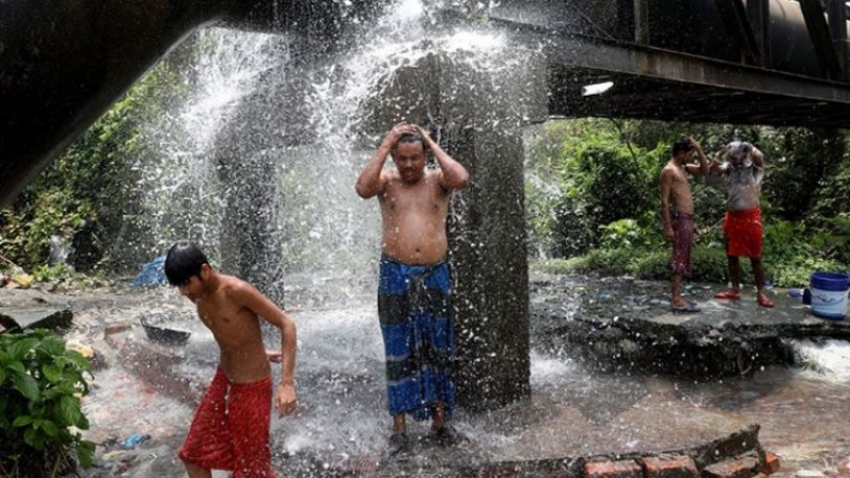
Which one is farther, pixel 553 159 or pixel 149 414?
pixel 553 159

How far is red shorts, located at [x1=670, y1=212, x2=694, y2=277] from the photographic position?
19.9 feet

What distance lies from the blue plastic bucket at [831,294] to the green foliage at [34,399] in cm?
589

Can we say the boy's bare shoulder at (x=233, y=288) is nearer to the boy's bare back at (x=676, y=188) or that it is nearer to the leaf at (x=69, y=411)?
the leaf at (x=69, y=411)

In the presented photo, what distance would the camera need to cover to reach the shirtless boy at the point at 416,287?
3346mm

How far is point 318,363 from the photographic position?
504cm

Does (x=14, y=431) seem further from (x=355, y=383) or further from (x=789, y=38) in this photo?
(x=789, y=38)

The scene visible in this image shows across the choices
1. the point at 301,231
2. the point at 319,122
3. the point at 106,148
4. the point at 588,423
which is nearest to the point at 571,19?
the point at 319,122

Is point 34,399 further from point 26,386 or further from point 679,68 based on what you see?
point 679,68

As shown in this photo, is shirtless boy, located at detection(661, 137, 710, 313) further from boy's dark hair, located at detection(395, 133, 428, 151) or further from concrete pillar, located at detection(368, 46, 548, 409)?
boy's dark hair, located at detection(395, 133, 428, 151)

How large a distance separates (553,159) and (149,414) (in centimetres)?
1174

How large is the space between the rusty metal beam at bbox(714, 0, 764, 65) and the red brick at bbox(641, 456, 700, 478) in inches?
156

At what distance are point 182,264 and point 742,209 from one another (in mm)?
5938

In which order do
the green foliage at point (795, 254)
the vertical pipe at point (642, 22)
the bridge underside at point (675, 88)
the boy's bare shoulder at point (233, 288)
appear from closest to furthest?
the boy's bare shoulder at point (233, 288)
the bridge underside at point (675, 88)
the vertical pipe at point (642, 22)
the green foliage at point (795, 254)

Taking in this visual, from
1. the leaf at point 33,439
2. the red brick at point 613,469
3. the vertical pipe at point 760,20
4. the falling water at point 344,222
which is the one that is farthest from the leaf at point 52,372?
the vertical pipe at point 760,20
